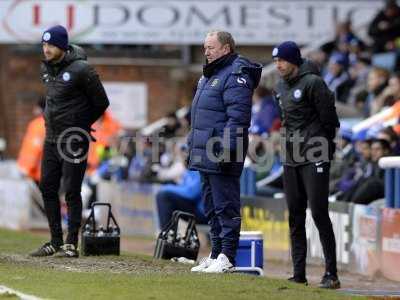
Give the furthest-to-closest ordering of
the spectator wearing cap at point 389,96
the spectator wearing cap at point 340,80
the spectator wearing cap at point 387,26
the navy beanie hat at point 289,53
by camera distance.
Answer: the spectator wearing cap at point 387,26 → the spectator wearing cap at point 340,80 → the spectator wearing cap at point 389,96 → the navy beanie hat at point 289,53

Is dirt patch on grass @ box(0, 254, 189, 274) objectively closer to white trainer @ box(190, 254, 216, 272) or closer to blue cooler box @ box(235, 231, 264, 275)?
white trainer @ box(190, 254, 216, 272)

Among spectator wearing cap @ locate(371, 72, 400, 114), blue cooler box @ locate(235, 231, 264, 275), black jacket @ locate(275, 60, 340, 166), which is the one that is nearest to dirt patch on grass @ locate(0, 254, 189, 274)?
blue cooler box @ locate(235, 231, 264, 275)

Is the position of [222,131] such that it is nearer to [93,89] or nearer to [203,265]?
[203,265]

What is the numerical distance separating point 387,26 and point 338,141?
4.73 m

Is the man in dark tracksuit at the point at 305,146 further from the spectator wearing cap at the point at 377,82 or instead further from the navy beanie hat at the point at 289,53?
the spectator wearing cap at the point at 377,82

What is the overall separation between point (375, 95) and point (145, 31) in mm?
5811

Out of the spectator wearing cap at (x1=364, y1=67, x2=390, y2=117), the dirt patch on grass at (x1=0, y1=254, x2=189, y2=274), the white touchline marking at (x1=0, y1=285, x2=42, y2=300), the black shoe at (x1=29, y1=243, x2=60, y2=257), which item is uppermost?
the spectator wearing cap at (x1=364, y1=67, x2=390, y2=117)

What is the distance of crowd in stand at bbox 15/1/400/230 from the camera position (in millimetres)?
14945

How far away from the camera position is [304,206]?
11.1m

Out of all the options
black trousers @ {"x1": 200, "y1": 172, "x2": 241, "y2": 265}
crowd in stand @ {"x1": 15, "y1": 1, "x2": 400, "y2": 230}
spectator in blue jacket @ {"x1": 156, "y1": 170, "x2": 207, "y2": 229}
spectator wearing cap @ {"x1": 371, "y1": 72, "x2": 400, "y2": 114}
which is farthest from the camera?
spectator wearing cap @ {"x1": 371, "y1": 72, "x2": 400, "y2": 114}

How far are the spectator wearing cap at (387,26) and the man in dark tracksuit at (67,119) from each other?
407 inches

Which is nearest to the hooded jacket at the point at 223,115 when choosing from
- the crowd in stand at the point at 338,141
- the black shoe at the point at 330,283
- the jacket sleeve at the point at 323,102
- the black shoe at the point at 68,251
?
the jacket sleeve at the point at 323,102

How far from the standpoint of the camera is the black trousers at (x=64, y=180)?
11789 mm

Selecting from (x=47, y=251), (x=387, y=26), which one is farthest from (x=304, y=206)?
(x=387, y=26)
